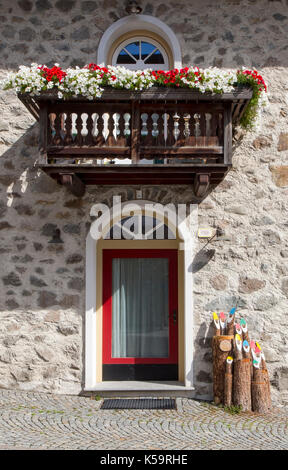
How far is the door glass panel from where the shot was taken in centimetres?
706

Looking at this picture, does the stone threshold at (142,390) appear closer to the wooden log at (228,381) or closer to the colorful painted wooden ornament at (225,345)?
the wooden log at (228,381)

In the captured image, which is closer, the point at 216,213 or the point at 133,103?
the point at 133,103

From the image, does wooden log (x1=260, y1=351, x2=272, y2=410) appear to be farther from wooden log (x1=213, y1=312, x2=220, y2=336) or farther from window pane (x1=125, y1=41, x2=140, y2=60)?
window pane (x1=125, y1=41, x2=140, y2=60)

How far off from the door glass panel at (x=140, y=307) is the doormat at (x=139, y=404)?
80 centimetres

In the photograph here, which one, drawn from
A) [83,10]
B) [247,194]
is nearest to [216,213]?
[247,194]

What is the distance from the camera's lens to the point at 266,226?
21.8 ft

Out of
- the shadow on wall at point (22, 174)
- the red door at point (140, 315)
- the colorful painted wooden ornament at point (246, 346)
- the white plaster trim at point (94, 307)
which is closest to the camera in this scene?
the colorful painted wooden ornament at point (246, 346)

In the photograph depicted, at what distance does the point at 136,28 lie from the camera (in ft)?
23.2

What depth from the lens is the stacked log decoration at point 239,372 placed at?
5.87 meters

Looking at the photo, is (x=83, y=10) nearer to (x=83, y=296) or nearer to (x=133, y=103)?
(x=133, y=103)

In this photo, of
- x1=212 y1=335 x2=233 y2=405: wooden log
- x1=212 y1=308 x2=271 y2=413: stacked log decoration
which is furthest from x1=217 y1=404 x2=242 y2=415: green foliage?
x1=212 y1=335 x2=233 y2=405: wooden log

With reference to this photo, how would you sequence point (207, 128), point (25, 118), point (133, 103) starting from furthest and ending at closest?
1. point (25, 118)
2. point (207, 128)
3. point (133, 103)

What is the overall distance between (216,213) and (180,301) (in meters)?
1.45

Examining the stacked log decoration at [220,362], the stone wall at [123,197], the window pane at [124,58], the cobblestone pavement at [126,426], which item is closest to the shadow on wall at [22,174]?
the stone wall at [123,197]
